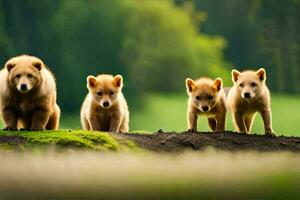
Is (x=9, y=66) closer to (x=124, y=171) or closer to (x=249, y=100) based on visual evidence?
(x=124, y=171)

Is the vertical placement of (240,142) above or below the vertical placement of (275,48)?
below

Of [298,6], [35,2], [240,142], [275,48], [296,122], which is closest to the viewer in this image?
[240,142]

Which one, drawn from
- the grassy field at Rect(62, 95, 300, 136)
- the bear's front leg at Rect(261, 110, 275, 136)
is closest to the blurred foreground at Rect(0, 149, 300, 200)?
the bear's front leg at Rect(261, 110, 275, 136)

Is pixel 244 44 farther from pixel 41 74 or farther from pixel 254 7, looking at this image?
pixel 41 74

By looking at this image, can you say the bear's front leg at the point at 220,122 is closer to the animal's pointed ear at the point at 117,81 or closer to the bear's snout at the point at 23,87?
the animal's pointed ear at the point at 117,81

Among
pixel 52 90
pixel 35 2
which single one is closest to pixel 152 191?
pixel 52 90

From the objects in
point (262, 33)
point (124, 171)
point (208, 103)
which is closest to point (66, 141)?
point (124, 171)

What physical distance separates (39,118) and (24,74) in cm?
73

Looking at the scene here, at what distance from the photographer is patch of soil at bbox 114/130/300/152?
436 inches

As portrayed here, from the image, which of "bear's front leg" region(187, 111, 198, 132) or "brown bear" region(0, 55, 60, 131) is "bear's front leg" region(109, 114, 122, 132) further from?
"brown bear" region(0, 55, 60, 131)

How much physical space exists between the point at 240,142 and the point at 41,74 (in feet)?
10.3

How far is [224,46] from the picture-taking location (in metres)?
52.8

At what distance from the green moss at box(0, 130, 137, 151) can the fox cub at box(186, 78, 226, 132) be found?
→ 2.07 meters

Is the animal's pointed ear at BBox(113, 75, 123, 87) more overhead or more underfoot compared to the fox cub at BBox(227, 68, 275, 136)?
more overhead
